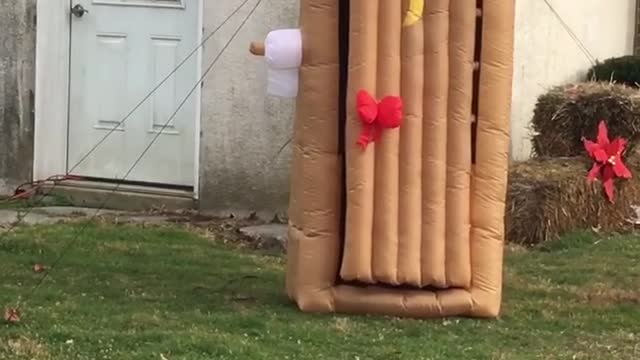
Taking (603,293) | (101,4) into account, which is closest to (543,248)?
(603,293)

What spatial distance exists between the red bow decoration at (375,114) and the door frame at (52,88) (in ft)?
13.0

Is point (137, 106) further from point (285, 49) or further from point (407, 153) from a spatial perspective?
point (407, 153)

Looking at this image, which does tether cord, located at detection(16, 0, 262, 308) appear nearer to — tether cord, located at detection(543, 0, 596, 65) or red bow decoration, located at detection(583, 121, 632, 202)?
red bow decoration, located at detection(583, 121, 632, 202)

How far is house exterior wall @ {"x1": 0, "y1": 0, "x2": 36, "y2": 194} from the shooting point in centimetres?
914

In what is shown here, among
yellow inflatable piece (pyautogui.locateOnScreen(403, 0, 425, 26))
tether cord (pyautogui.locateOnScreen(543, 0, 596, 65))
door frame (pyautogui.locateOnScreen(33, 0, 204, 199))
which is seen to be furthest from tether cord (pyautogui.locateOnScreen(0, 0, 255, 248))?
yellow inflatable piece (pyautogui.locateOnScreen(403, 0, 425, 26))

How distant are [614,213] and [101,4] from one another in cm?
376

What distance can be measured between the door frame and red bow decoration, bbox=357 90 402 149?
156 inches

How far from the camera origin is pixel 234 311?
5906 mm

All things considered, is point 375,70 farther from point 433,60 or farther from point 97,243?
point 97,243

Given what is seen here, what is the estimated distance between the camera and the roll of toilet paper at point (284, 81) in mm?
5832

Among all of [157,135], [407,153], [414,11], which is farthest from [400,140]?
[157,135]

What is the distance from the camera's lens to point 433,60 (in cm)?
577

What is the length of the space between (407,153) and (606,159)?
3.18 m

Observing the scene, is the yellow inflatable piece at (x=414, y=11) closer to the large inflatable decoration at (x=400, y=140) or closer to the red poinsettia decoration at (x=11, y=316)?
the large inflatable decoration at (x=400, y=140)
